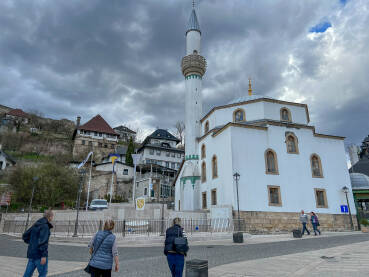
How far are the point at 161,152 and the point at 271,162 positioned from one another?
35.7 meters

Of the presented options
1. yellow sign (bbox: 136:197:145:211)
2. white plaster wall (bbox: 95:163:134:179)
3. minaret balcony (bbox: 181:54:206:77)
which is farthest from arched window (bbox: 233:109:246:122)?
white plaster wall (bbox: 95:163:134:179)

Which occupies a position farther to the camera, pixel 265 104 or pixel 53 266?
pixel 265 104

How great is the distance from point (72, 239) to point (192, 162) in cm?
1580

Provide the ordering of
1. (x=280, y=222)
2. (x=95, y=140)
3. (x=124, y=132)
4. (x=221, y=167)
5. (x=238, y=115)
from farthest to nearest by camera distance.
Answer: (x=124, y=132)
(x=95, y=140)
(x=238, y=115)
(x=221, y=167)
(x=280, y=222)

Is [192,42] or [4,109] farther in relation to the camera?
[4,109]

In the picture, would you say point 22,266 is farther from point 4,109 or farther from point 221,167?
point 4,109

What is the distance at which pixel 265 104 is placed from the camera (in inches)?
1091

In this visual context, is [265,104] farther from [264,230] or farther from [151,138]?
[151,138]

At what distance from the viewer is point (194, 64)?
105ft

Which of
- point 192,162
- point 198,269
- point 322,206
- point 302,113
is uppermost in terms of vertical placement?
point 302,113

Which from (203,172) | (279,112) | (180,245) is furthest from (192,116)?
(180,245)

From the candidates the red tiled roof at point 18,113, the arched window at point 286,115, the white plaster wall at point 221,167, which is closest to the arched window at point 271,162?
the white plaster wall at point 221,167

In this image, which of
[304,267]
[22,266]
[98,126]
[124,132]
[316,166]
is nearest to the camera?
[304,267]

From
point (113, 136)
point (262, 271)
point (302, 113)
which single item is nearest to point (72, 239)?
point (262, 271)
